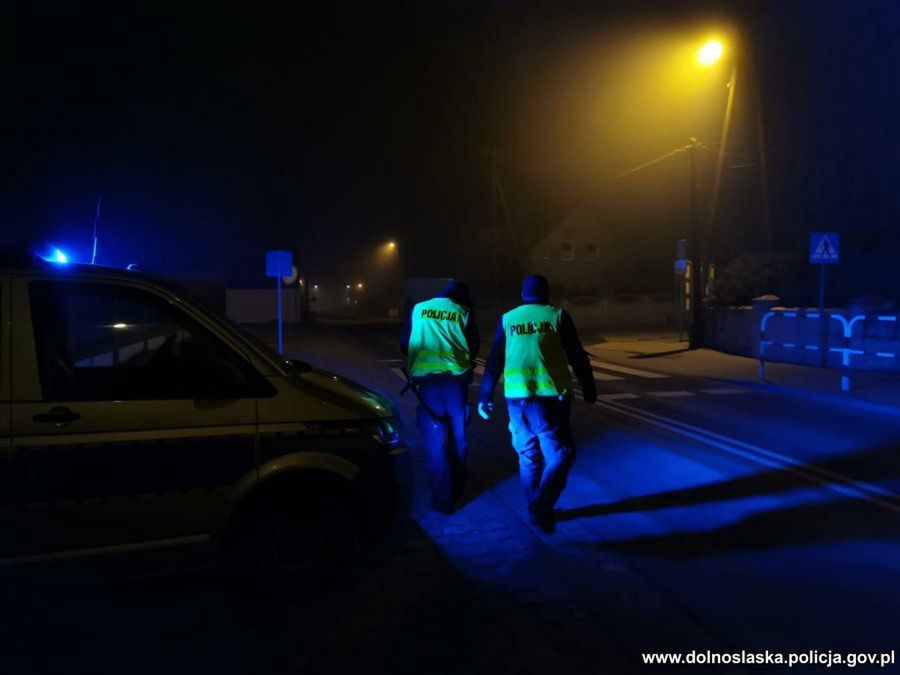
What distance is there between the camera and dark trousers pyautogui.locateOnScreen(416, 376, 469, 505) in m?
4.99

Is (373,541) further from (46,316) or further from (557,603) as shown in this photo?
(46,316)

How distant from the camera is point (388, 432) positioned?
12.6 ft

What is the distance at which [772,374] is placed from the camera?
14.0 meters

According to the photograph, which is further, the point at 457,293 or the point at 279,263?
the point at 279,263

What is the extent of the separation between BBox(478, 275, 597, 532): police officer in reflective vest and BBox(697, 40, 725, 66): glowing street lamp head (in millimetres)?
11983

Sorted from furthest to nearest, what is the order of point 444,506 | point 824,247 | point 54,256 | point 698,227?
1. point 698,227
2. point 824,247
3. point 444,506
4. point 54,256

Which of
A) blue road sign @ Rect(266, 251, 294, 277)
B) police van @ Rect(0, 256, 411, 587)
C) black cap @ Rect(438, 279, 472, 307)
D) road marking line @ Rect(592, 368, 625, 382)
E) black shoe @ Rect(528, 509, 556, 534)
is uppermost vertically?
blue road sign @ Rect(266, 251, 294, 277)

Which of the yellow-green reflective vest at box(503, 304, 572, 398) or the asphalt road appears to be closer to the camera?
the asphalt road

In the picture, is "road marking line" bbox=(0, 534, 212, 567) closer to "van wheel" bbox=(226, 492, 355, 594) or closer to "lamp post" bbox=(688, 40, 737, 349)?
"van wheel" bbox=(226, 492, 355, 594)

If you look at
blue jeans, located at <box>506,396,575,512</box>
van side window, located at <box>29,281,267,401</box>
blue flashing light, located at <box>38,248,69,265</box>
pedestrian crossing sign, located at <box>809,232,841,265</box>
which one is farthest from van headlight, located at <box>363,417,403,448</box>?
pedestrian crossing sign, located at <box>809,232,841,265</box>

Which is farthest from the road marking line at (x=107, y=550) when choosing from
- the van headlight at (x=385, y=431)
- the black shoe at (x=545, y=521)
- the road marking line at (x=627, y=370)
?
the road marking line at (x=627, y=370)

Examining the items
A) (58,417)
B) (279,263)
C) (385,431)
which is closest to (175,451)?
(58,417)

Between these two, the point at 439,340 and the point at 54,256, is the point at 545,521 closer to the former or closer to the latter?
the point at 439,340

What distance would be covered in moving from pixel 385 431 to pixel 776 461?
4762 mm
